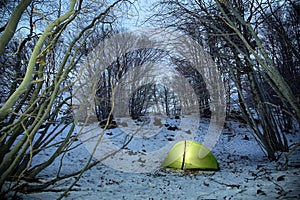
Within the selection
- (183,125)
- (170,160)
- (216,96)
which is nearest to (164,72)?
(183,125)

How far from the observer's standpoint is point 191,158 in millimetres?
5770

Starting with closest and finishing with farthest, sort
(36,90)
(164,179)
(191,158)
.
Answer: (36,90) → (164,179) → (191,158)

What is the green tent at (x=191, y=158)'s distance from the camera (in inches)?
219

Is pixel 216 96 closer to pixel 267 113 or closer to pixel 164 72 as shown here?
pixel 267 113

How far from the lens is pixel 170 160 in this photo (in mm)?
6027

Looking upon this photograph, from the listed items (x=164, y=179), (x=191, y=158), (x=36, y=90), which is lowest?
(x=164, y=179)

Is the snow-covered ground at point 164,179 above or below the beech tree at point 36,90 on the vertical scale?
below

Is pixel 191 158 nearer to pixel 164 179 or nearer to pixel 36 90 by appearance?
pixel 164 179

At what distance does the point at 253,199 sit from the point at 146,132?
26.7ft

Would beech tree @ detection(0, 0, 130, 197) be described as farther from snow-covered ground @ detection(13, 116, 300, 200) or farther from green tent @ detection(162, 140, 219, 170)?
green tent @ detection(162, 140, 219, 170)

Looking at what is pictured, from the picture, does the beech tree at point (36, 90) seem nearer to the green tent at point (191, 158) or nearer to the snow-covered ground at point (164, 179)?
the snow-covered ground at point (164, 179)

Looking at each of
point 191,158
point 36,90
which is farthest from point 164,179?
point 36,90

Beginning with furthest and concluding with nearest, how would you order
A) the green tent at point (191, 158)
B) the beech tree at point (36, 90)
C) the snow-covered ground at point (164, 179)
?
the green tent at point (191, 158) → the snow-covered ground at point (164, 179) → the beech tree at point (36, 90)

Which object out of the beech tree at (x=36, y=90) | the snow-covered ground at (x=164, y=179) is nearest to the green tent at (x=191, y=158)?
the snow-covered ground at (x=164, y=179)
